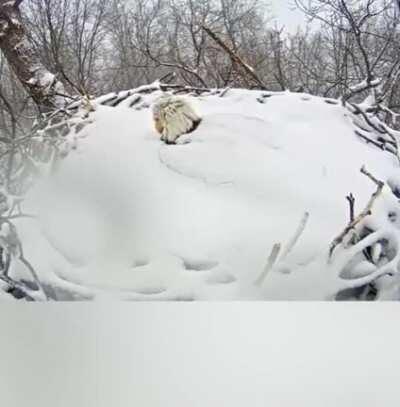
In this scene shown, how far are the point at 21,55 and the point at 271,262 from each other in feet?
1.70

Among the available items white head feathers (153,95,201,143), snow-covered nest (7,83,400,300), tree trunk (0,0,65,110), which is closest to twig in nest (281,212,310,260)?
snow-covered nest (7,83,400,300)

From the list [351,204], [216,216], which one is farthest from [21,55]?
[351,204]

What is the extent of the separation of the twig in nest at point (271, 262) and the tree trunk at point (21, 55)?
472 millimetres

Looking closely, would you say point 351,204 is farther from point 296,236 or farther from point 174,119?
point 174,119

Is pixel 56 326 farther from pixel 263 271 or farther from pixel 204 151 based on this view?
pixel 204 151

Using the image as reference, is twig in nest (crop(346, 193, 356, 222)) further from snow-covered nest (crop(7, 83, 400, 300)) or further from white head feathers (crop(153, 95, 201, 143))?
white head feathers (crop(153, 95, 201, 143))

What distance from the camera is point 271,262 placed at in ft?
2.09

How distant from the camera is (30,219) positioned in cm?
70

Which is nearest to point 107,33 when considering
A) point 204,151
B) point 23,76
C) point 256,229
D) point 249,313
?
point 23,76

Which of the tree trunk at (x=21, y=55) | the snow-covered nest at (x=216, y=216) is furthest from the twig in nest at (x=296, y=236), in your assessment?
the tree trunk at (x=21, y=55)

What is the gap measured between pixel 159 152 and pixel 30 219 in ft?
0.68

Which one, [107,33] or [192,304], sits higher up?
[107,33]

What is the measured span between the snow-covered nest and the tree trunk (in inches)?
5.3

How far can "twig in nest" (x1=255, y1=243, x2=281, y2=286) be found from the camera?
63cm
